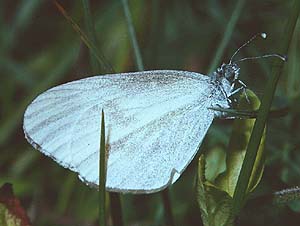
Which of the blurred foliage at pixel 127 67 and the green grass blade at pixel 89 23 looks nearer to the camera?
the green grass blade at pixel 89 23

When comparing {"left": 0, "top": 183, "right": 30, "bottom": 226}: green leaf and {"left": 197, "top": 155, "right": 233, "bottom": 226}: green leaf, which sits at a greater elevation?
{"left": 0, "top": 183, "right": 30, "bottom": 226}: green leaf

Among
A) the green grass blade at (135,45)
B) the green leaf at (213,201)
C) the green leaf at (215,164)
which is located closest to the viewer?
the green leaf at (213,201)

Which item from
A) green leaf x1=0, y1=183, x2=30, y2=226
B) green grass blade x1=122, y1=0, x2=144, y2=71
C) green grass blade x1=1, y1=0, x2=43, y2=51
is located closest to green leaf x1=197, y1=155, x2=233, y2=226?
green leaf x1=0, y1=183, x2=30, y2=226

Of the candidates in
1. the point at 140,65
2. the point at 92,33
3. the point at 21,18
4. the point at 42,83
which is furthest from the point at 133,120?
the point at 21,18

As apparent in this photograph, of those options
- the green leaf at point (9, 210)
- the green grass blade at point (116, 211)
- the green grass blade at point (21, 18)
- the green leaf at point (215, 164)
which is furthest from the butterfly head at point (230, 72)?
the green grass blade at point (21, 18)

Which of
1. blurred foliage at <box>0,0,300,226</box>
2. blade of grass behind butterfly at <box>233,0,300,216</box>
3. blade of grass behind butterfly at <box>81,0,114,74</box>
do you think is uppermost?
blade of grass behind butterfly at <box>81,0,114,74</box>

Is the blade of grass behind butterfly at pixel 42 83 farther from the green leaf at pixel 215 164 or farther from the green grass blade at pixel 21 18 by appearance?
the green leaf at pixel 215 164

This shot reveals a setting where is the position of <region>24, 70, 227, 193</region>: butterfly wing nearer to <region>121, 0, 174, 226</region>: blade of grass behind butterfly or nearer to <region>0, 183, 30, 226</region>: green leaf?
<region>121, 0, 174, 226</region>: blade of grass behind butterfly
